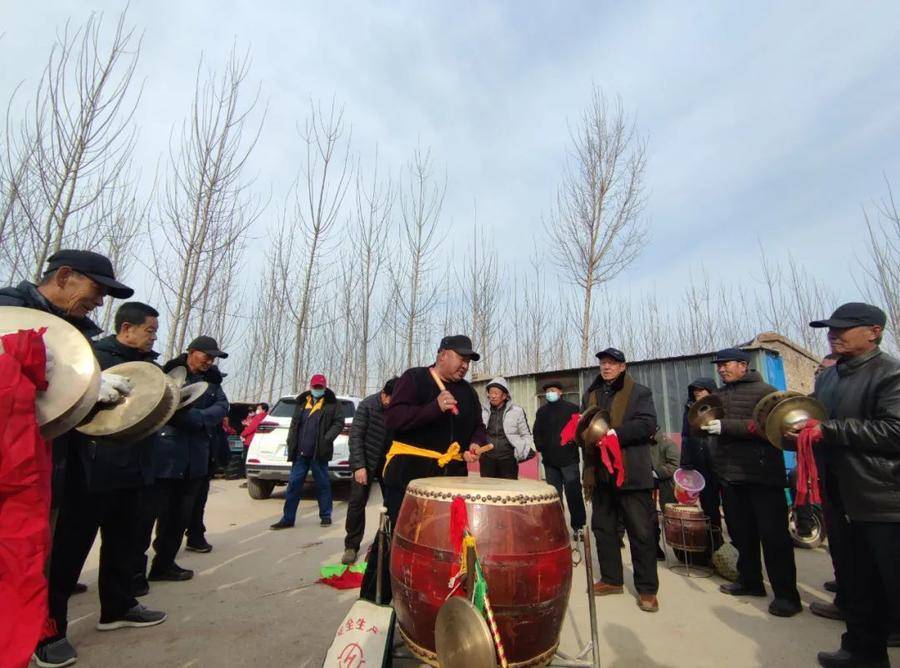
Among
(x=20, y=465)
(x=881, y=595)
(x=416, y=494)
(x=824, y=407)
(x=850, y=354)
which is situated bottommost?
(x=881, y=595)

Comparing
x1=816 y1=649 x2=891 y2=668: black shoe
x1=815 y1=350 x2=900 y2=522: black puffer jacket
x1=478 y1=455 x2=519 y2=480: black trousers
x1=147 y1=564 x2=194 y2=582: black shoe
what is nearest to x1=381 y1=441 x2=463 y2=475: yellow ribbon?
x1=815 y1=350 x2=900 y2=522: black puffer jacket

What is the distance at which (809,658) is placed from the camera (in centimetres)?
286

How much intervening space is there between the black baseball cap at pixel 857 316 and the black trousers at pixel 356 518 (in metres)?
3.72

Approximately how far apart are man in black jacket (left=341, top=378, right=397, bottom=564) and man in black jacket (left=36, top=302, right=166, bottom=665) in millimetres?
1745

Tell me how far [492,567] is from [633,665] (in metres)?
1.47

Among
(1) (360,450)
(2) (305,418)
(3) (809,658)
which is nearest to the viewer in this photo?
(3) (809,658)

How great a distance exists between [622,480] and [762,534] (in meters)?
1.12

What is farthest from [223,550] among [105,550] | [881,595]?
[881,595]

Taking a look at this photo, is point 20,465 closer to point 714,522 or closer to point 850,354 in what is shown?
point 850,354

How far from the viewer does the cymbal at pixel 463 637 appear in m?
1.50

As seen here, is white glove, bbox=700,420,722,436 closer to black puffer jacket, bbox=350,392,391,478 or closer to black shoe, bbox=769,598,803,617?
black shoe, bbox=769,598,803,617

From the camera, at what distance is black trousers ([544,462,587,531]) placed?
5.69 metres

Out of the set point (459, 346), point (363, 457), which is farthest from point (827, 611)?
point (363, 457)

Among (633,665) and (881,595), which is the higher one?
(881,595)
